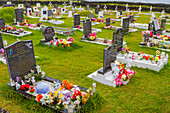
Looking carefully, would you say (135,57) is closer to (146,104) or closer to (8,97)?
(146,104)

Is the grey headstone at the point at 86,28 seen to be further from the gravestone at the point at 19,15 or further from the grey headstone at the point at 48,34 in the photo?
the gravestone at the point at 19,15

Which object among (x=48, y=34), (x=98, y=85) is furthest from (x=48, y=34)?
(x=98, y=85)

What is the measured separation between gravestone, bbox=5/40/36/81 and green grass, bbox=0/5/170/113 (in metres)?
0.73

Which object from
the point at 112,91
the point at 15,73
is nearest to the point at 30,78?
the point at 15,73

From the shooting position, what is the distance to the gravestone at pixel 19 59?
250 inches

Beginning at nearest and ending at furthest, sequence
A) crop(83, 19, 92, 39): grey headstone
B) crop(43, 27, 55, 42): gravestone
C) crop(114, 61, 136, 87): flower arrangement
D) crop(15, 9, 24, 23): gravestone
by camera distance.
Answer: crop(114, 61, 136, 87): flower arrangement
crop(43, 27, 55, 42): gravestone
crop(83, 19, 92, 39): grey headstone
crop(15, 9, 24, 23): gravestone

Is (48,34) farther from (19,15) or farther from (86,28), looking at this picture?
(19,15)

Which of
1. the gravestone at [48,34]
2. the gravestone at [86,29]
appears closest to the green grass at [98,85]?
the gravestone at [48,34]

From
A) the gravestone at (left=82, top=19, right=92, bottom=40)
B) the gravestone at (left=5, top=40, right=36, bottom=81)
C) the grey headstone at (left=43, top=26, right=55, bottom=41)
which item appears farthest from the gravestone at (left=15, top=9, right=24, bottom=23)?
the gravestone at (left=5, top=40, right=36, bottom=81)

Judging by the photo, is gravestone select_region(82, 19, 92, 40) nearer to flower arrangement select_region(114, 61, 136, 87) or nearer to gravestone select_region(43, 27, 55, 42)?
gravestone select_region(43, 27, 55, 42)

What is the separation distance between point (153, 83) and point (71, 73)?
3.60 meters

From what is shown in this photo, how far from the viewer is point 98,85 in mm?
7109

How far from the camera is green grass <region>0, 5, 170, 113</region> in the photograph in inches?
221

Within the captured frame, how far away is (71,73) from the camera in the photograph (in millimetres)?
8141
